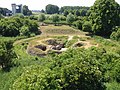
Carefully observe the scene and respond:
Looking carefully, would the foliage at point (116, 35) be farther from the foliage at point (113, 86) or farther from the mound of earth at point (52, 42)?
the foliage at point (113, 86)

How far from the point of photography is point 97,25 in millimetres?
61594

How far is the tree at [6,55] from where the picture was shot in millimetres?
35969

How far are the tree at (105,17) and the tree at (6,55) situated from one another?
27.6m

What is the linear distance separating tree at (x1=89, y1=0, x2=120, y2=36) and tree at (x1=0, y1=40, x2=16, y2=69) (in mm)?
27627

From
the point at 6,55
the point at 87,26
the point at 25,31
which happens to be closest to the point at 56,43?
the point at 25,31

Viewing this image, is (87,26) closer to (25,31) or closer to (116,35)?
(116,35)

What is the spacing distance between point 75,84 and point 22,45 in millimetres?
31060

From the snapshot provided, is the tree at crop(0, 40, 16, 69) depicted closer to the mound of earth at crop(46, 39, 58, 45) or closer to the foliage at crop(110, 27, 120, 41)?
the mound of earth at crop(46, 39, 58, 45)

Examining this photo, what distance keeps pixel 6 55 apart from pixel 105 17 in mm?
30325

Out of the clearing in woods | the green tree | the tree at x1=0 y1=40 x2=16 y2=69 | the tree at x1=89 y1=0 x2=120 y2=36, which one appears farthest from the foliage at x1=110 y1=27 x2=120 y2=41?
the tree at x1=0 y1=40 x2=16 y2=69

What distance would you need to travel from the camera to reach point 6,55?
36.1 metres

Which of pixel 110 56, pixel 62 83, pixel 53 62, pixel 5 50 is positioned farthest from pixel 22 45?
pixel 62 83

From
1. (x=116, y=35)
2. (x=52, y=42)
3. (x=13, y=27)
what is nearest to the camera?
(x=52, y=42)

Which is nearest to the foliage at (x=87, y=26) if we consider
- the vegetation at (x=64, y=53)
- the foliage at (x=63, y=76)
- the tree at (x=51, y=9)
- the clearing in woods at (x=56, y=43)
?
the vegetation at (x=64, y=53)
